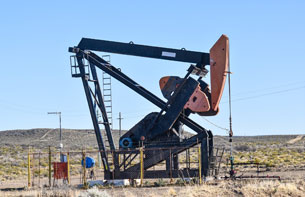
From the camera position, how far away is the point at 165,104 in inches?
793

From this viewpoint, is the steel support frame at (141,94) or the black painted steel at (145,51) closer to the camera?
the steel support frame at (141,94)

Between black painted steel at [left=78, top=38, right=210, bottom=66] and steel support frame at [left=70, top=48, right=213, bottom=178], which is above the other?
black painted steel at [left=78, top=38, right=210, bottom=66]

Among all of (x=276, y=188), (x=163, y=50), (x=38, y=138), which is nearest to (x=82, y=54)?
(x=163, y=50)

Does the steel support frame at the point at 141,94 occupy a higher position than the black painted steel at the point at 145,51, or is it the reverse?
the black painted steel at the point at 145,51

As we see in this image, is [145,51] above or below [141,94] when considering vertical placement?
above

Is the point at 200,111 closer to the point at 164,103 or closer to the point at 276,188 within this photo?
the point at 164,103

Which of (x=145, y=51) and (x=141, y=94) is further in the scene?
(x=145, y=51)

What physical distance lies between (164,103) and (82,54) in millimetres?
3625

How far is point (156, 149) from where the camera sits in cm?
1986

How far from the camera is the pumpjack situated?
1956 cm

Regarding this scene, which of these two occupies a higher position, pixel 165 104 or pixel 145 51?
pixel 145 51

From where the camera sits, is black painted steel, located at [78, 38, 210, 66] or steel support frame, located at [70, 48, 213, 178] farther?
black painted steel, located at [78, 38, 210, 66]

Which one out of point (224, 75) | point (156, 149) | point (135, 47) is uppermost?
point (135, 47)

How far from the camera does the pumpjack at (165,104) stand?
64.2 ft
